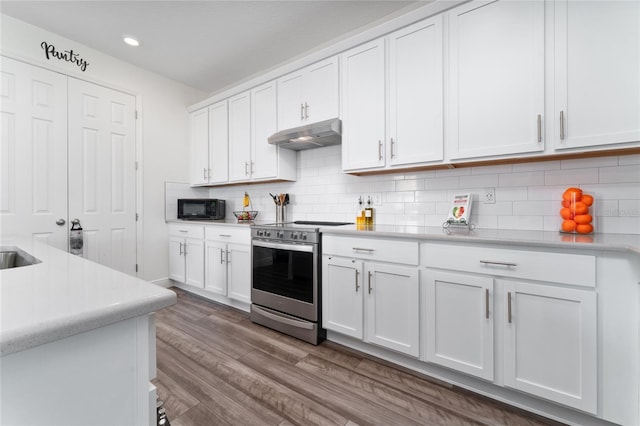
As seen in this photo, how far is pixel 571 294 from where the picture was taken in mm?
1405

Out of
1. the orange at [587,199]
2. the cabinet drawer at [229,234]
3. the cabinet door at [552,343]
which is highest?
the orange at [587,199]

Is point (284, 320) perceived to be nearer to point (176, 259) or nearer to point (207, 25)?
point (176, 259)

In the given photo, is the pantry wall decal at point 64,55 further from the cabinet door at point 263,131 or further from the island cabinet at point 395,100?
the island cabinet at point 395,100

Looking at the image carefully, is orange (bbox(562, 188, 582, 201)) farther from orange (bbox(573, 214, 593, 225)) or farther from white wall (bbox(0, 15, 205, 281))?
white wall (bbox(0, 15, 205, 281))

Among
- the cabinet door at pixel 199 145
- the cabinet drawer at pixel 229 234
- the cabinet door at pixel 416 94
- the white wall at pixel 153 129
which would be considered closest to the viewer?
the cabinet door at pixel 416 94

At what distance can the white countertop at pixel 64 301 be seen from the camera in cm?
51

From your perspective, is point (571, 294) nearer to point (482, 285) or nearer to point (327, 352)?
point (482, 285)

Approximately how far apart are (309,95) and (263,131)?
70 cm

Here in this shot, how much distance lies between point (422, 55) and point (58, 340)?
2465 millimetres

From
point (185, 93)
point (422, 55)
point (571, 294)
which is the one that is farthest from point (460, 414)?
point (185, 93)

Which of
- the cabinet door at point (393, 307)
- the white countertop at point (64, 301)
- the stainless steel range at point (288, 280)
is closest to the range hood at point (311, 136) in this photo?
the stainless steel range at point (288, 280)

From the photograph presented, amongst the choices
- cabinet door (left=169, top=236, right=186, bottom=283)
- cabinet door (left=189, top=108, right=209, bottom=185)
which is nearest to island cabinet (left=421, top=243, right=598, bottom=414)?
cabinet door (left=169, top=236, right=186, bottom=283)

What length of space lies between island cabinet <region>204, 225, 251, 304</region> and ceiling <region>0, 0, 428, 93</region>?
196 cm

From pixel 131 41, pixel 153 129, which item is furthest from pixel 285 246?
pixel 131 41
